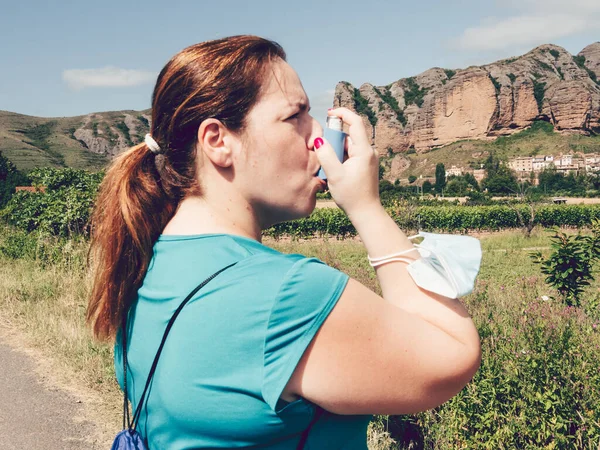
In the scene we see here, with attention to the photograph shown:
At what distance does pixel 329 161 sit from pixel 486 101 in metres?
131

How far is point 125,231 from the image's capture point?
3.51 feet

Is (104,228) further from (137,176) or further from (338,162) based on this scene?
(338,162)

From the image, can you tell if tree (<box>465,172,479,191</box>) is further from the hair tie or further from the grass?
the hair tie

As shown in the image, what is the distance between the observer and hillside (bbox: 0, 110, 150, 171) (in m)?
77.6

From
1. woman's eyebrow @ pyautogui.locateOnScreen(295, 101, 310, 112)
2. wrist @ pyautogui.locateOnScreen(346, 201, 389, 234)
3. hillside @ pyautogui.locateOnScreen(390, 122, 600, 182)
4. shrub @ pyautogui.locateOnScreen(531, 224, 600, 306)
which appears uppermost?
woman's eyebrow @ pyautogui.locateOnScreen(295, 101, 310, 112)

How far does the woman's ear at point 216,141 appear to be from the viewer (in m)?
0.98

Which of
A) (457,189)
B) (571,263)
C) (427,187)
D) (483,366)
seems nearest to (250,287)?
(483,366)

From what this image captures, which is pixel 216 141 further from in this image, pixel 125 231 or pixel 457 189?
pixel 457 189

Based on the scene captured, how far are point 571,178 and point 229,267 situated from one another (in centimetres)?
8772

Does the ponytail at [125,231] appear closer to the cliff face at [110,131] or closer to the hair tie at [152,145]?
the hair tie at [152,145]

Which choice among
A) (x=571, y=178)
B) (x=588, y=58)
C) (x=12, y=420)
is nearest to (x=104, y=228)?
(x=12, y=420)

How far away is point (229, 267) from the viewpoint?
2.79 feet

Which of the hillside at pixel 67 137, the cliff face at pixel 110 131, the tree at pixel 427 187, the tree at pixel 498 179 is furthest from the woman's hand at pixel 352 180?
the cliff face at pixel 110 131

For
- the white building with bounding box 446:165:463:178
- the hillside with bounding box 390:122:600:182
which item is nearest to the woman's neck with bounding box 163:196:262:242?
the white building with bounding box 446:165:463:178
